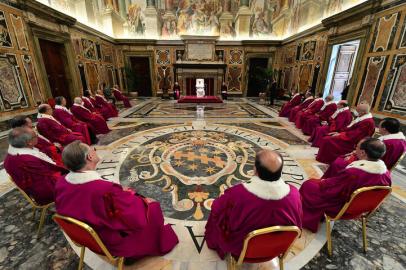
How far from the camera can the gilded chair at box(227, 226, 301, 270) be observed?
1.18 m

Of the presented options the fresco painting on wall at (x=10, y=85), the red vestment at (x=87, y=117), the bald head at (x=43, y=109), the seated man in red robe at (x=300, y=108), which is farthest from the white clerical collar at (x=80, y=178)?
the seated man in red robe at (x=300, y=108)

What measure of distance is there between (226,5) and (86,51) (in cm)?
929

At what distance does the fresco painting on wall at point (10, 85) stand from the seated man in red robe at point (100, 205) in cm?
541

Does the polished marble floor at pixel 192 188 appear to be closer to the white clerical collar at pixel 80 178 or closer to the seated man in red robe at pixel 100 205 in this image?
the seated man in red robe at pixel 100 205

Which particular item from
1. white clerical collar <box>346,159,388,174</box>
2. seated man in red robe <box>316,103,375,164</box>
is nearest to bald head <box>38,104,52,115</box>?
white clerical collar <box>346,159,388,174</box>

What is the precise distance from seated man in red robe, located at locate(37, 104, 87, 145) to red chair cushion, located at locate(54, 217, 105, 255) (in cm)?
317

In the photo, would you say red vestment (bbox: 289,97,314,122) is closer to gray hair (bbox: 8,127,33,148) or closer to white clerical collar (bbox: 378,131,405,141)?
white clerical collar (bbox: 378,131,405,141)

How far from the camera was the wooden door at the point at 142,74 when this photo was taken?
1306cm

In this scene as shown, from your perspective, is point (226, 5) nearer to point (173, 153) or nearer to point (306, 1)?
point (306, 1)

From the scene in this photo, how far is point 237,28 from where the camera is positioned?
41.3ft

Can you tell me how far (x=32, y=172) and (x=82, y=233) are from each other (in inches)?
52.2

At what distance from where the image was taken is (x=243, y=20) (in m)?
12.3

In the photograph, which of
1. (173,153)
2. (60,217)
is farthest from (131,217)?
(173,153)

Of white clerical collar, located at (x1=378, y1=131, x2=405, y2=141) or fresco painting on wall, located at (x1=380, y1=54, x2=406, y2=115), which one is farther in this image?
fresco painting on wall, located at (x1=380, y1=54, x2=406, y2=115)
